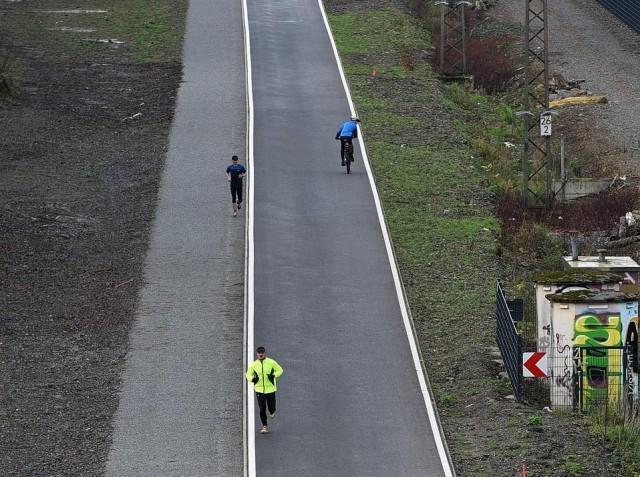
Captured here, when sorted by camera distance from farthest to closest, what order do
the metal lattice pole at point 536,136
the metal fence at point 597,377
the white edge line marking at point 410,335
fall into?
1. the metal lattice pole at point 536,136
2. the metal fence at point 597,377
3. the white edge line marking at point 410,335

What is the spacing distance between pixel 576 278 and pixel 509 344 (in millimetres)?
1537

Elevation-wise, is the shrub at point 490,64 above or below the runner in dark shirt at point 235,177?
below

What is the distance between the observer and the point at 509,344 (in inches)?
859

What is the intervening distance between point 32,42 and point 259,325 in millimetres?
31710

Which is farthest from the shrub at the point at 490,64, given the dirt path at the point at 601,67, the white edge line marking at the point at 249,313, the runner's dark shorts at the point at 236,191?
the runner's dark shorts at the point at 236,191

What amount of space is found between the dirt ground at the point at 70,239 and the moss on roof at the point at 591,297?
7.28 m

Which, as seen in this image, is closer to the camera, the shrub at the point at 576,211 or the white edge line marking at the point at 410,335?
the white edge line marking at the point at 410,335

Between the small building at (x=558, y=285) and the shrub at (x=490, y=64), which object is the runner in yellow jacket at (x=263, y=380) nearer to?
the small building at (x=558, y=285)

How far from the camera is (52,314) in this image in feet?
86.0

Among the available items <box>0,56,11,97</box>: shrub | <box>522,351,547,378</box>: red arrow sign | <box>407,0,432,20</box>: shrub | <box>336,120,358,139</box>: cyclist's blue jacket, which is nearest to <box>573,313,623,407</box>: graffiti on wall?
<box>522,351,547,378</box>: red arrow sign

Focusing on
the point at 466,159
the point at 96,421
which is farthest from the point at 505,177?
the point at 96,421

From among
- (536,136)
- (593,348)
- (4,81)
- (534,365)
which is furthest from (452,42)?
(593,348)

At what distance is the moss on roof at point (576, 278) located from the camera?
70.5ft

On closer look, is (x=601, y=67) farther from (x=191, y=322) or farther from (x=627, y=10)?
(x=191, y=322)
